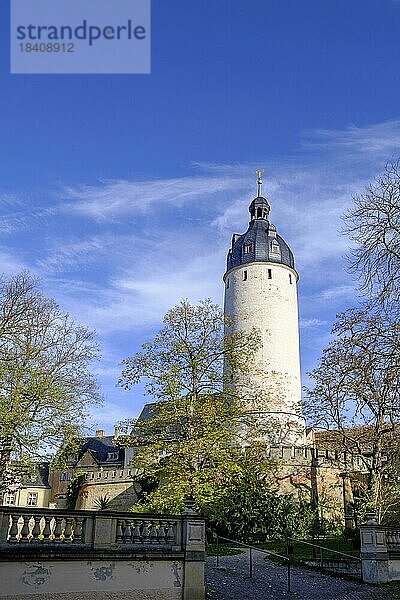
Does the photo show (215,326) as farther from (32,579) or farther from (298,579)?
(32,579)

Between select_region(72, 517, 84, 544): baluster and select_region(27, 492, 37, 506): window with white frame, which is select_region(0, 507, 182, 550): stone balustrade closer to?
select_region(72, 517, 84, 544): baluster

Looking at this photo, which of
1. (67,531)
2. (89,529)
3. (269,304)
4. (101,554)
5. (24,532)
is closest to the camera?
(24,532)

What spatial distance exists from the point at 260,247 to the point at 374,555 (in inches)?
1179

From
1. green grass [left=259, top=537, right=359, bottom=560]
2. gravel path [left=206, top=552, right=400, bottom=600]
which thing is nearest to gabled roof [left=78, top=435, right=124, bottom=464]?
green grass [left=259, top=537, right=359, bottom=560]

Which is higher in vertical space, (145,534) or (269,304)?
(269,304)

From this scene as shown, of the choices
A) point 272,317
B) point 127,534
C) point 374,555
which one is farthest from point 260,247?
point 127,534

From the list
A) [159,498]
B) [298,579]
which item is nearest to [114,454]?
[159,498]

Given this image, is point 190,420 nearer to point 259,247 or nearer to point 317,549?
point 317,549

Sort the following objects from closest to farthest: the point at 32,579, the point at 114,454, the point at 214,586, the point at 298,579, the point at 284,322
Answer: the point at 32,579 → the point at 214,586 → the point at 298,579 → the point at 284,322 → the point at 114,454

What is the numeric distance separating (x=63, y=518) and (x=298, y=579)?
24.6 ft

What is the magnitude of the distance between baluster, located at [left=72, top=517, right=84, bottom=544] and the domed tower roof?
108 feet

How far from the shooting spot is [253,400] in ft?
83.2

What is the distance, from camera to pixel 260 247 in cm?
4397

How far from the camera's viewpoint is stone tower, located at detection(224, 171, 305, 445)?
129ft
